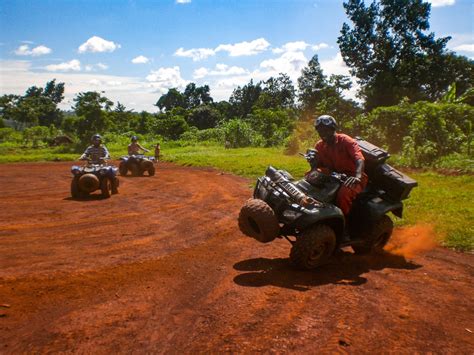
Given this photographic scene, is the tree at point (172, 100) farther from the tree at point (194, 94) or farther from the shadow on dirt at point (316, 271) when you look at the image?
the shadow on dirt at point (316, 271)

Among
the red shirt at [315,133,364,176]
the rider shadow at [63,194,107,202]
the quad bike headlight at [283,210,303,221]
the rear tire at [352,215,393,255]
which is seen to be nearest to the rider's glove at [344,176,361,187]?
the red shirt at [315,133,364,176]

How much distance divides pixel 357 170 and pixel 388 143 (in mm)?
17712

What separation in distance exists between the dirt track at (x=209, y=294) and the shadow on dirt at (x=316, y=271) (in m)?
0.02

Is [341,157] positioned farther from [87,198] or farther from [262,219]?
[87,198]

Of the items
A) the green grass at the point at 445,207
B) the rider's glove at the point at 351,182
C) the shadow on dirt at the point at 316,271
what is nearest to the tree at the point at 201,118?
the green grass at the point at 445,207

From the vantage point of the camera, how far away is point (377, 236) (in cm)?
628

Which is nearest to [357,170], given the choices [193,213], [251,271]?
[251,271]

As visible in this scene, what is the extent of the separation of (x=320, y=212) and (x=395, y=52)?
1398 inches

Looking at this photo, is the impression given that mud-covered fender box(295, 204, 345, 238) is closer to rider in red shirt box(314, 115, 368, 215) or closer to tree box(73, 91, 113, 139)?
rider in red shirt box(314, 115, 368, 215)

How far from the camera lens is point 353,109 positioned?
29141mm

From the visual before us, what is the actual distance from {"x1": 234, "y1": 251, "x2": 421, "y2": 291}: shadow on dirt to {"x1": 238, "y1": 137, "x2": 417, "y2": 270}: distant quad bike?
179 millimetres

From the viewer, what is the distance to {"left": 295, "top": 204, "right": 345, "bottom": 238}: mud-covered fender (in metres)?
5.14

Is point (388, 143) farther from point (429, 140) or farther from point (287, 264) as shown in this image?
point (287, 264)

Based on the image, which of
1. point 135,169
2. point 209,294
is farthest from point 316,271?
point 135,169
